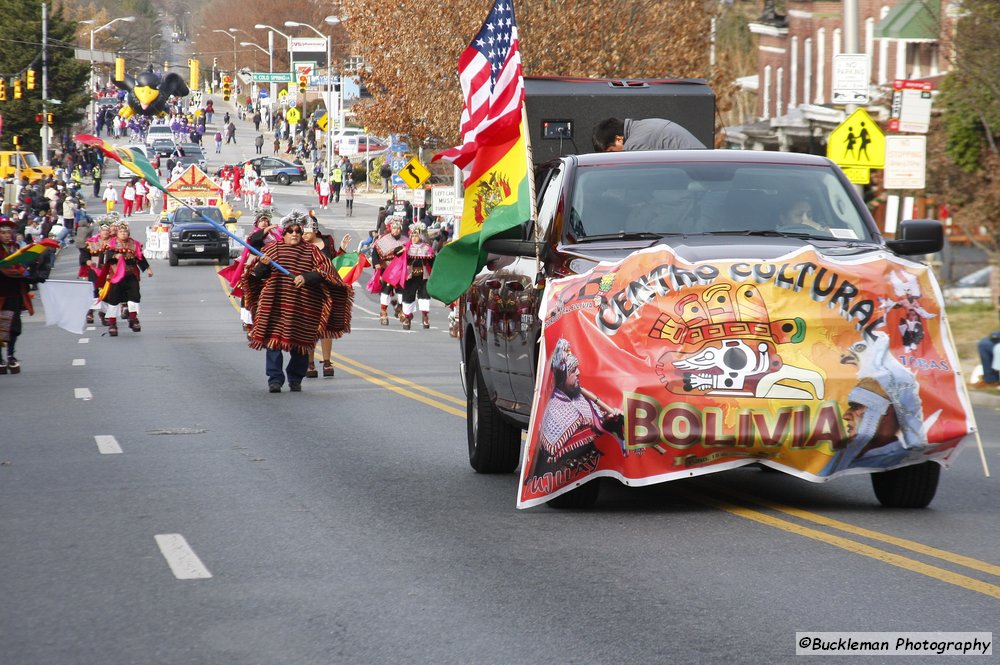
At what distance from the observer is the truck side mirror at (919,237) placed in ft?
32.0

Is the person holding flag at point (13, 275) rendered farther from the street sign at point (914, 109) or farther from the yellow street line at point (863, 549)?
the yellow street line at point (863, 549)

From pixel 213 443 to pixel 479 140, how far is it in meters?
3.82

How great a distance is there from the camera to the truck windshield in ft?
32.9

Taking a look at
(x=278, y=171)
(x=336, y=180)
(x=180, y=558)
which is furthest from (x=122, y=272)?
(x=278, y=171)

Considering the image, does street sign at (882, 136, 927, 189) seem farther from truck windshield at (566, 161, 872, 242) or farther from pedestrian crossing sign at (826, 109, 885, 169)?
truck windshield at (566, 161, 872, 242)

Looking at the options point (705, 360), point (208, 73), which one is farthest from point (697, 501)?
point (208, 73)

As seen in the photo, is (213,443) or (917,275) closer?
(917,275)

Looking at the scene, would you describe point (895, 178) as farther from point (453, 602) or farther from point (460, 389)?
point (453, 602)

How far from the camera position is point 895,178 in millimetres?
21203

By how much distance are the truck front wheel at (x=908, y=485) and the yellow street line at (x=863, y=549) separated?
74 cm

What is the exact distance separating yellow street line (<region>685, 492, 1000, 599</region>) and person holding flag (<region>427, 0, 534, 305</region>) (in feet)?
7.59

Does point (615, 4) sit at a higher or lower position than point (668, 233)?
higher

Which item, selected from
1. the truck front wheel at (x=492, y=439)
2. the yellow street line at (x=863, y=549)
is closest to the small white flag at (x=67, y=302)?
the truck front wheel at (x=492, y=439)

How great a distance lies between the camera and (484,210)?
1138 centimetres
